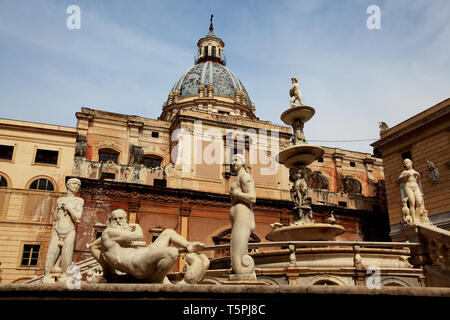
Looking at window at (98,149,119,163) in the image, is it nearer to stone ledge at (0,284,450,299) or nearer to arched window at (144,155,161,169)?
arched window at (144,155,161,169)

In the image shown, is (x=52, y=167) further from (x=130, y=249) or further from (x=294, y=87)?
(x=130, y=249)

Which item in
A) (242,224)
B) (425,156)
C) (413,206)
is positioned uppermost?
(425,156)

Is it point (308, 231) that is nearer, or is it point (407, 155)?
point (308, 231)

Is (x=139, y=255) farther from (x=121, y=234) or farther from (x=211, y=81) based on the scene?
(x=211, y=81)

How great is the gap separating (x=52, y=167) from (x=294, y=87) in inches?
707

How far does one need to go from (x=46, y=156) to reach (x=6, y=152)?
2.38 m

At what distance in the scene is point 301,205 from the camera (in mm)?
13203

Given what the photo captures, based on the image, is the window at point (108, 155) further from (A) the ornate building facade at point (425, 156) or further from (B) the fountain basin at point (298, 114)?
(B) the fountain basin at point (298, 114)

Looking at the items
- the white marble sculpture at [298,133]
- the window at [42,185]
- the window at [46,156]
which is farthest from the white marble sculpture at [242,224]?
the window at [46,156]

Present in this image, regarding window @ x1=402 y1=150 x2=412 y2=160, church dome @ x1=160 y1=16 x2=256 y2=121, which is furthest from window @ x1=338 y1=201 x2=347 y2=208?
church dome @ x1=160 y1=16 x2=256 y2=121

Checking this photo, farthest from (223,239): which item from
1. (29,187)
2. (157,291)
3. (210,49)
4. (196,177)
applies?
(210,49)

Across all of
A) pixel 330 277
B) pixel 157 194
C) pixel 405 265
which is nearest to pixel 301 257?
pixel 330 277

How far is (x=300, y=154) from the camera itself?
13938mm

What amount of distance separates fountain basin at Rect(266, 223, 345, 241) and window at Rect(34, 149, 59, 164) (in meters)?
19.4
